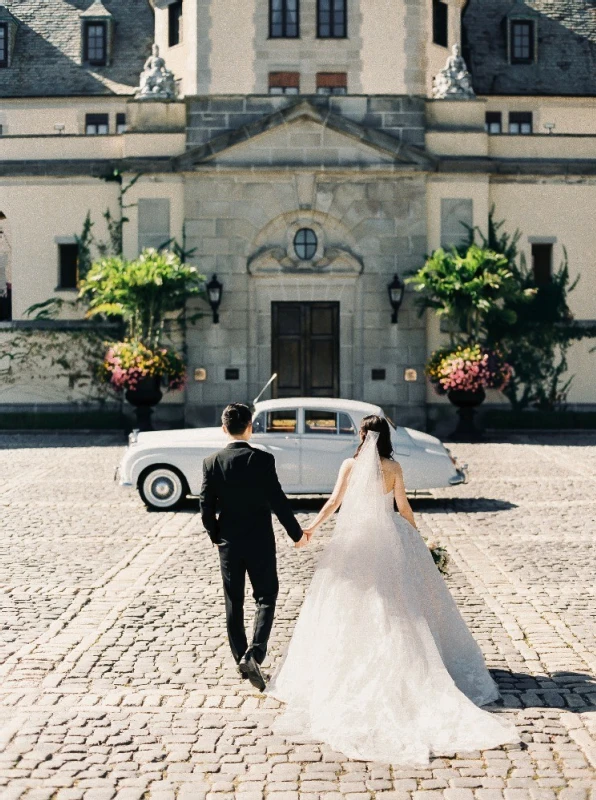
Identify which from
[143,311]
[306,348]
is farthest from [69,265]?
[306,348]

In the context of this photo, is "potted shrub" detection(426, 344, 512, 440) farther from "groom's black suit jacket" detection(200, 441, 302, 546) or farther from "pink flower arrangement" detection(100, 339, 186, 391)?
"groom's black suit jacket" detection(200, 441, 302, 546)

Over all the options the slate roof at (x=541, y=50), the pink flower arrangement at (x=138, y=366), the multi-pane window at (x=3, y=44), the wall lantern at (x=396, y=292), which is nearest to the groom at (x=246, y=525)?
the pink flower arrangement at (x=138, y=366)

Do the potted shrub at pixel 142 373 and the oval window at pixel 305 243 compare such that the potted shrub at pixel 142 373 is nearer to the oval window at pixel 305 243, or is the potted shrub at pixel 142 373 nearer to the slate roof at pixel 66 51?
the oval window at pixel 305 243

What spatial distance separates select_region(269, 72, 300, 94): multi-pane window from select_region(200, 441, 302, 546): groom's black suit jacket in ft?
85.0

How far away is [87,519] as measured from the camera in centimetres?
1530

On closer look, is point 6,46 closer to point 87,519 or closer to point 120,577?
point 87,519

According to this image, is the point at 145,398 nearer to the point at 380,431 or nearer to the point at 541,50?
the point at 541,50

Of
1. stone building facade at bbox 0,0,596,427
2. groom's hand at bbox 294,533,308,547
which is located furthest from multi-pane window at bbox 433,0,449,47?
groom's hand at bbox 294,533,308,547

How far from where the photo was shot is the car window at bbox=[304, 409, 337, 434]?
16.6 meters

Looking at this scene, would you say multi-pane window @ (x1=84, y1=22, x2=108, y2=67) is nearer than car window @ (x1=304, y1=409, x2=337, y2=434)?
No

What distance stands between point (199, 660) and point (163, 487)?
7.92 m

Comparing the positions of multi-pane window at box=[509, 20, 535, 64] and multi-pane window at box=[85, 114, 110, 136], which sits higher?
multi-pane window at box=[509, 20, 535, 64]

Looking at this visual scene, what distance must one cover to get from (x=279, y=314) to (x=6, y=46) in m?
15.9

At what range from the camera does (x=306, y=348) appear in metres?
29.7
